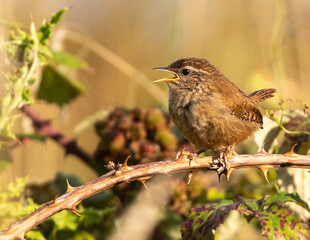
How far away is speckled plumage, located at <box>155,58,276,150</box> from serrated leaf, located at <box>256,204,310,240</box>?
0.74 meters

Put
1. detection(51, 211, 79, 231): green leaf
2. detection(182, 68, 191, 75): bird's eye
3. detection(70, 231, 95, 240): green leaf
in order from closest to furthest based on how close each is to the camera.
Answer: detection(51, 211, 79, 231): green leaf, detection(70, 231, 95, 240): green leaf, detection(182, 68, 191, 75): bird's eye

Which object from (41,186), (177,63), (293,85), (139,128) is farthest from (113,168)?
(293,85)

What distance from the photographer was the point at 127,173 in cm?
189

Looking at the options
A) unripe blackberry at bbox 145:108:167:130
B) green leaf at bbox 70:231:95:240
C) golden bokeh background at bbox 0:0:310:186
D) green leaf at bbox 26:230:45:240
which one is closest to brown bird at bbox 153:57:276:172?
unripe blackberry at bbox 145:108:167:130

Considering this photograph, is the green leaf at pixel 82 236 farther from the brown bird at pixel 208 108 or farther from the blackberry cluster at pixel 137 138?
the brown bird at pixel 208 108

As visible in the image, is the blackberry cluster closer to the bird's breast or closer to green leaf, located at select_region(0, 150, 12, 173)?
the bird's breast

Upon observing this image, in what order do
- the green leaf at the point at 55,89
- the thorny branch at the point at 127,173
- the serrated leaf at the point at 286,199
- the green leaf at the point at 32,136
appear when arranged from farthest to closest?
the green leaf at the point at 55,89
the green leaf at the point at 32,136
the serrated leaf at the point at 286,199
the thorny branch at the point at 127,173

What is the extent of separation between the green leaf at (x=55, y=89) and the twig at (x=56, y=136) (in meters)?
0.24

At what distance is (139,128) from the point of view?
313 centimetres

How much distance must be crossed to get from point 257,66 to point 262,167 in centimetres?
281

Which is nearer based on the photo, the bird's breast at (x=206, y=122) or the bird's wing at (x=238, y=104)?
the bird's breast at (x=206, y=122)

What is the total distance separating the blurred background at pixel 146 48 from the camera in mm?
3689

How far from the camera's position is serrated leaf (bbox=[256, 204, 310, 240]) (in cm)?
216

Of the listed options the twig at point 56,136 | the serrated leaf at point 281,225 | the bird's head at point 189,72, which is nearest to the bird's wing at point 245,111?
the bird's head at point 189,72
